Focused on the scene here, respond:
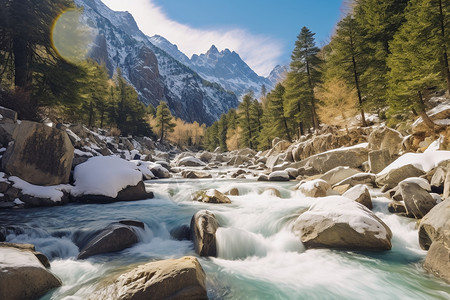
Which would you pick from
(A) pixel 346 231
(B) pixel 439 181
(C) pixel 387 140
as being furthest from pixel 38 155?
(C) pixel 387 140

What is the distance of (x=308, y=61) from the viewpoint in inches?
1044

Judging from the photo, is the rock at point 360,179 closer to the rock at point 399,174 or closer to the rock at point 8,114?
the rock at point 399,174

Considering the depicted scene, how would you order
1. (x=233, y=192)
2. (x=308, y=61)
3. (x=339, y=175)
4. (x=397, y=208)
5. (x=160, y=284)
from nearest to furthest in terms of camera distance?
(x=160, y=284), (x=397, y=208), (x=233, y=192), (x=339, y=175), (x=308, y=61)

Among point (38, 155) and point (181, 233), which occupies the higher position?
point (38, 155)

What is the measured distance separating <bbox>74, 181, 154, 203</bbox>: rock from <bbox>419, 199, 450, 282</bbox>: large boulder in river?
996 cm

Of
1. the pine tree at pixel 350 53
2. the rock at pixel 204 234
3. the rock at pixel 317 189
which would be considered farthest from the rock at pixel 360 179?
the pine tree at pixel 350 53

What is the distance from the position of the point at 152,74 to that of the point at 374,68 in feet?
480

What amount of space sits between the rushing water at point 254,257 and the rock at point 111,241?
19 centimetres

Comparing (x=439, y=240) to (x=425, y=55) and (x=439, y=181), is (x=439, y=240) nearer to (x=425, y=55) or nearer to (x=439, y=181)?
(x=439, y=181)

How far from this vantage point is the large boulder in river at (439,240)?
12.7 feet

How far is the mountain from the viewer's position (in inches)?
5625

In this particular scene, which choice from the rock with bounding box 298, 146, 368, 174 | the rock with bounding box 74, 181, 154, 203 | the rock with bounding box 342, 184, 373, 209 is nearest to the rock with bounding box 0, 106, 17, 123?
the rock with bounding box 74, 181, 154, 203

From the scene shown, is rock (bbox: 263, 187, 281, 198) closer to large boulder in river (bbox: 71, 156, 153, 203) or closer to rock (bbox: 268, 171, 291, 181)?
rock (bbox: 268, 171, 291, 181)

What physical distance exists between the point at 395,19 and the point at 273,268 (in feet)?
76.7
